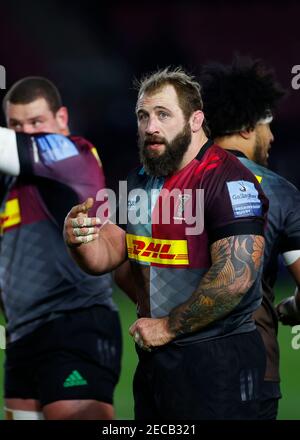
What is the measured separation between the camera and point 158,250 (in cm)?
376

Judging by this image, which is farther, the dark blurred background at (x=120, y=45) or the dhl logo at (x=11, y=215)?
the dark blurred background at (x=120, y=45)

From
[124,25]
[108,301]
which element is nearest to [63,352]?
[108,301]

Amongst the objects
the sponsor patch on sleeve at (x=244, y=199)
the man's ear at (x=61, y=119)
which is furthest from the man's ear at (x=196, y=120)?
the man's ear at (x=61, y=119)

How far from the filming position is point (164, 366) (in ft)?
12.3

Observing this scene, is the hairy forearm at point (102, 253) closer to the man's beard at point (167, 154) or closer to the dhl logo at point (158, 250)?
the dhl logo at point (158, 250)

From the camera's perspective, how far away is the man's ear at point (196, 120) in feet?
12.7

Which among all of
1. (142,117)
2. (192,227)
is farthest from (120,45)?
(192,227)

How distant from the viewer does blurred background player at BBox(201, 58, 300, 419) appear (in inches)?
165

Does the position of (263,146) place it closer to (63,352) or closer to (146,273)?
(146,273)

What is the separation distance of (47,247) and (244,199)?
1936 millimetres

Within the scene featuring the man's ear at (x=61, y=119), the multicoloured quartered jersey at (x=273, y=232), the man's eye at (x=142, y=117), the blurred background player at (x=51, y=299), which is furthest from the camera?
the man's ear at (x=61, y=119)

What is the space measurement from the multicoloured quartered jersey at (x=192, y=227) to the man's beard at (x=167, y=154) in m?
0.05

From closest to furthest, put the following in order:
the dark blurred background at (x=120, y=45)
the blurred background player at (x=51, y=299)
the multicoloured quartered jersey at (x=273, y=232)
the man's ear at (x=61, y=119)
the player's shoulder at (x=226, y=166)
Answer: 1. the player's shoulder at (x=226, y=166)
2. the multicoloured quartered jersey at (x=273, y=232)
3. the blurred background player at (x=51, y=299)
4. the man's ear at (x=61, y=119)
5. the dark blurred background at (x=120, y=45)
